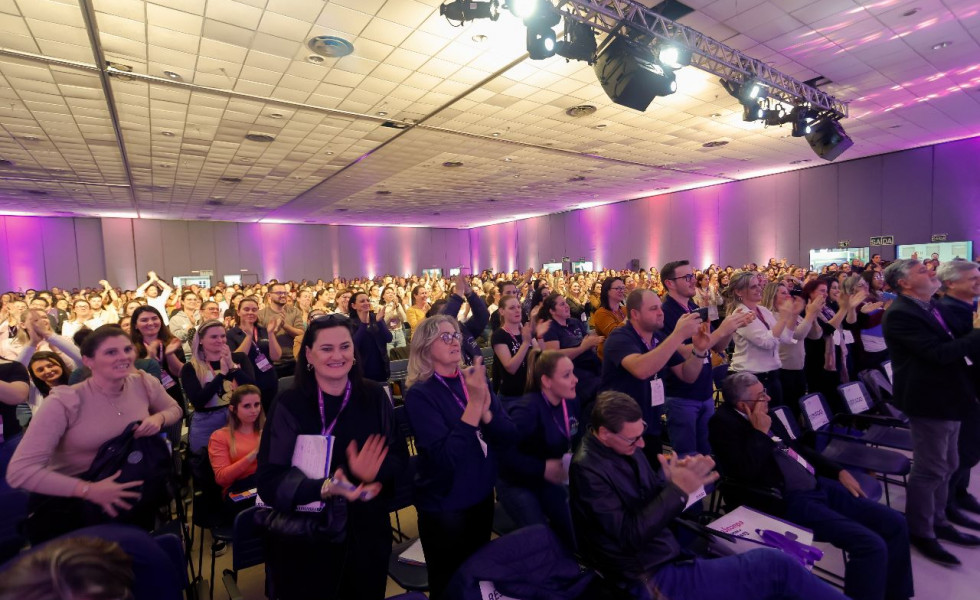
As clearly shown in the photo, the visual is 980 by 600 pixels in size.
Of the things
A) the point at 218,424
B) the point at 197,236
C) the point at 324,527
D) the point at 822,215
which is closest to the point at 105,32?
the point at 218,424

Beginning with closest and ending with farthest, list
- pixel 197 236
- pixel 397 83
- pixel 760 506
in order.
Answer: pixel 760 506 → pixel 397 83 → pixel 197 236

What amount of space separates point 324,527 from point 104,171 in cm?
1189

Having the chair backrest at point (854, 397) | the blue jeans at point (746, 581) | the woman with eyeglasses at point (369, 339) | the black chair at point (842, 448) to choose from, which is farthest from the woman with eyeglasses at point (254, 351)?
the chair backrest at point (854, 397)

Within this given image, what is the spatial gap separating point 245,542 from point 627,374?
2.04 m

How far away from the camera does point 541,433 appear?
7.66 ft

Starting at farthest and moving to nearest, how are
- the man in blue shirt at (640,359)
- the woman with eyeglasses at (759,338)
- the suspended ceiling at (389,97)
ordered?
the suspended ceiling at (389,97) < the woman with eyeglasses at (759,338) < the man in blue shirt at (640,359)

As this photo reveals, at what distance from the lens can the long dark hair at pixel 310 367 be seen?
67.3 inches

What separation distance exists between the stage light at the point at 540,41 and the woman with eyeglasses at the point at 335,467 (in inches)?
134

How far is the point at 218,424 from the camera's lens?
3119 mm

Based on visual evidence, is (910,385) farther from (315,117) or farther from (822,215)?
(822,215)

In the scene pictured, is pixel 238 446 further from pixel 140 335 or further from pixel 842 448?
pixel 842 448

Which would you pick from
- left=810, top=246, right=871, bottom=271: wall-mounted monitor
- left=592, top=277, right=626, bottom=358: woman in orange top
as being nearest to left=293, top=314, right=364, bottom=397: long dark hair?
left=592, top=277, right=626, bottom=358: woman in orange top

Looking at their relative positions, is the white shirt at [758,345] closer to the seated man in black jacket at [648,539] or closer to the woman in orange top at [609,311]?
the woman in orange top at [609,311]

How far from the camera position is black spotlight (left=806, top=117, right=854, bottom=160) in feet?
24.0
